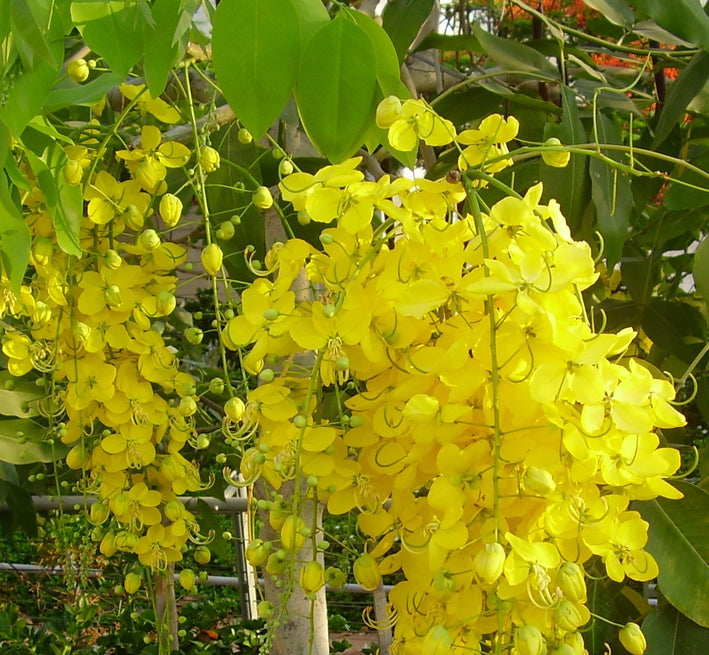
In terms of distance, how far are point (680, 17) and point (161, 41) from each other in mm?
443

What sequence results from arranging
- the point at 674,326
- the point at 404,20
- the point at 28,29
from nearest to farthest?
the point at 28,29, the point at 404,20, the point at 674,326

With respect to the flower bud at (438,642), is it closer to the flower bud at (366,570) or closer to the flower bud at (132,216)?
the flower bud at (366,570)

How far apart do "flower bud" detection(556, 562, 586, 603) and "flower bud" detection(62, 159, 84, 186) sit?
449 mm

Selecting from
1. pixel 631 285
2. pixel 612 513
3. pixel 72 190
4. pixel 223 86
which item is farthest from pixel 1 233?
pixel 631 285

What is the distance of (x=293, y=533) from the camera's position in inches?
21.4

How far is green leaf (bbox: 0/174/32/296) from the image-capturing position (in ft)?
2.05

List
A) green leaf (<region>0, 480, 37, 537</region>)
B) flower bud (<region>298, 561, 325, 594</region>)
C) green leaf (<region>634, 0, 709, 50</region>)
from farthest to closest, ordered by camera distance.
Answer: green leaf (<region>0, 480, 37, 537</region>) → green leaf (<region>634, 0, 709, 50</region>) → flower bud (<region>298, 561, 325, 594</region>)

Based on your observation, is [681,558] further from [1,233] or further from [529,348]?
[1,233]

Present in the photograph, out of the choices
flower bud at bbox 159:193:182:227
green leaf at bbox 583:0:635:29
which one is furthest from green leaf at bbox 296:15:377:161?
green leaf at bbox 583:0:635:29

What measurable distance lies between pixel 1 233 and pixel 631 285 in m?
0.78

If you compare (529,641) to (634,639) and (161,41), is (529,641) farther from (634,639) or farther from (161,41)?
(161,41)

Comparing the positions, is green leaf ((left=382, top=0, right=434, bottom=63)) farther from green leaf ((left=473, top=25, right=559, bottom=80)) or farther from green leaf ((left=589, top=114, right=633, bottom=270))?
green leaf ((left=589, top=114, right=633, bottom=270))

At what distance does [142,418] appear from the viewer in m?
0.79

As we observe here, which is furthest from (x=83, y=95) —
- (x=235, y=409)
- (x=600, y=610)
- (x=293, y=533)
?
(x=600, y=610)
